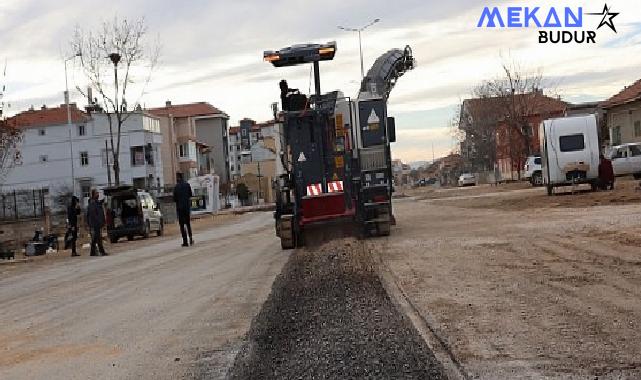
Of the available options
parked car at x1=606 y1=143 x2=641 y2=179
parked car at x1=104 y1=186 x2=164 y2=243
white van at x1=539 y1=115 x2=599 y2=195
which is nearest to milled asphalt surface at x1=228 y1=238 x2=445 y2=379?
white van at x1=539 y1=115 x2=599 y2=195

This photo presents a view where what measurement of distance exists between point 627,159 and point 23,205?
31.8 meters

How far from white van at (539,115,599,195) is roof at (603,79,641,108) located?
18285mm

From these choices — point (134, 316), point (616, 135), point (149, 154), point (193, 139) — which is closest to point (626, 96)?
point (616, 135)

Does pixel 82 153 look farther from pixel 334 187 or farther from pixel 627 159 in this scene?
pixel 334 187

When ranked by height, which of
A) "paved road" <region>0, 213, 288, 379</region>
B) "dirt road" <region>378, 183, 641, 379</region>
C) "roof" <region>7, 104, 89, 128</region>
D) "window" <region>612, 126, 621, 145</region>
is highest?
"roof" <region>7, 104, 89, 128</region>

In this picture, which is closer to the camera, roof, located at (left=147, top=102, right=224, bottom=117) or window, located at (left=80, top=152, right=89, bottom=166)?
window, located at (left=80, top=152, right=89, bottom=166)

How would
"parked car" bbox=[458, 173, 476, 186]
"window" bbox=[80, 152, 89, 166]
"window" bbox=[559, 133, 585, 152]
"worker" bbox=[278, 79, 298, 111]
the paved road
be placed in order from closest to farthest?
the paved road, "worker" bbox=[278, 79, 298, 111], "window" bbox=[559, 133, 585, 152], "window" bbox=[80, 152, 89, 166], "parked car" bbox=[458, 173, 476, 186]

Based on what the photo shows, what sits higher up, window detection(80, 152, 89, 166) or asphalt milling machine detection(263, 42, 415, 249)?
window detection(80, 152, 89, 166)

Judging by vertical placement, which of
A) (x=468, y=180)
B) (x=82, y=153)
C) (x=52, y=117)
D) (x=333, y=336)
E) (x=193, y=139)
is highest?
(x=52, y=117)

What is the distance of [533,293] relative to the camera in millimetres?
10195

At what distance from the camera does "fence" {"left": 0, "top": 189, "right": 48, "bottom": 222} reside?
44094 millimetres

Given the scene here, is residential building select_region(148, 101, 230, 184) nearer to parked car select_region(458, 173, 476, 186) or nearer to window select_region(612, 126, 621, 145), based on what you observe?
parked car select_region(458, 173, 476, 186)

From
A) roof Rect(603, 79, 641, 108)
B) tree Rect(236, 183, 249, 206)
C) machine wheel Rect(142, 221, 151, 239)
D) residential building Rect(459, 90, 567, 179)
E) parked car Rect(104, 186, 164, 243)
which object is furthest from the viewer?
tree Rect(236, 183, 249, 206)

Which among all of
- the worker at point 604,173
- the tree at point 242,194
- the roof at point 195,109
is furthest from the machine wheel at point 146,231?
the roof at point 195,109
